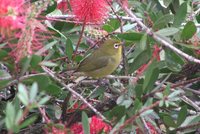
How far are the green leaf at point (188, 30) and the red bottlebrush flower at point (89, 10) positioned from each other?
35cm

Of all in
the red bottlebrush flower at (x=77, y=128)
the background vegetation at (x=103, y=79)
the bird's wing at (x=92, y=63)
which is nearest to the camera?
the background vegetation at (x=103, y=79)

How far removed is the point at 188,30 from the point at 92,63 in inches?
21.6

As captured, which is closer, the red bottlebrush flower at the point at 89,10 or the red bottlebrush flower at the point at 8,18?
the red bottlebrush flower at the point at 8,18

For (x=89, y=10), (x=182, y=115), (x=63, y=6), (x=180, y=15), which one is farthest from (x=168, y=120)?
(x=63, y=6)

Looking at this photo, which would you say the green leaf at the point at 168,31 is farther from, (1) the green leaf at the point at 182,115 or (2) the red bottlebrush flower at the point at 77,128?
(2) the red bottlebrush flower at the point at 77,128

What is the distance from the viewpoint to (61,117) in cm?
198

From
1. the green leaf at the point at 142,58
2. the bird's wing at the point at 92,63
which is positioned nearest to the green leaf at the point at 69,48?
the bird's wing at the point at 92,63

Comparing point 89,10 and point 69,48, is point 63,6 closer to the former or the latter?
point 89,10

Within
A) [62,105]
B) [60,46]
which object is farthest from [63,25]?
[62,105]

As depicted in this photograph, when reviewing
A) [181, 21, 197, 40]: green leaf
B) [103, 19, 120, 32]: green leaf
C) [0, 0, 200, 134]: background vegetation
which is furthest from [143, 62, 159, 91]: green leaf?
[103, 19, 120, 32]: green leaf

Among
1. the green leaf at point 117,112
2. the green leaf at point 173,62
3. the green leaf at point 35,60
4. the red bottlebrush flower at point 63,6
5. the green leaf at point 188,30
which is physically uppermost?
the green leaf at point 35,60

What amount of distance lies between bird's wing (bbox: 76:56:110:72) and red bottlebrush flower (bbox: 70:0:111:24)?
17 cm

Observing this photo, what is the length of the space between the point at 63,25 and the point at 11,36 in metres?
0.64

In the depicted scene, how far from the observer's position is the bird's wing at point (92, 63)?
2.18 m
